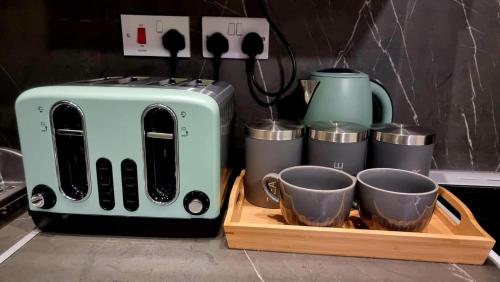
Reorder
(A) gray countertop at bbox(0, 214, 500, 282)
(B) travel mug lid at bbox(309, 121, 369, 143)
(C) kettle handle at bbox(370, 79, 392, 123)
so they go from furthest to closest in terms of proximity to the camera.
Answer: (C) kettle handle at bbox(370, 79, 392, 123) → (B) travel mug lid at bbox(309, 121, 369, 143) → (A) gray countertop at bbox(0, 214, 500, 282)

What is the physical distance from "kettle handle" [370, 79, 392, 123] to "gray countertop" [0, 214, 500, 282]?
Result: 32cm

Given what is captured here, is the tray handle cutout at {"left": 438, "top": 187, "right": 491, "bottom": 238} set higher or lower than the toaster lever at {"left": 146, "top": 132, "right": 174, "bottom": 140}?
lower

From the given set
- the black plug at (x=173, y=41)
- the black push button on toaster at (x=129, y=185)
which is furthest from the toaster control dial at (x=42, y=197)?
the black plug at (x=173, y=41)

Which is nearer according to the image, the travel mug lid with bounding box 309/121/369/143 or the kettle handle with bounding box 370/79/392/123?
the travel mug lid with bounding box 309/121/369/143

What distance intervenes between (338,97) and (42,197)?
549 millimetres

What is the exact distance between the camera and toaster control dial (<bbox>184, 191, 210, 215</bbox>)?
543 mm

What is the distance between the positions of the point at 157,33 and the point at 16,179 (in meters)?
0.49

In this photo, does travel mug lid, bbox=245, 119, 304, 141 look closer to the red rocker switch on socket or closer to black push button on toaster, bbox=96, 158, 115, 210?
black push button on toaster, bbox=96, 158, 115, 210

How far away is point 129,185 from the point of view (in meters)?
0.55

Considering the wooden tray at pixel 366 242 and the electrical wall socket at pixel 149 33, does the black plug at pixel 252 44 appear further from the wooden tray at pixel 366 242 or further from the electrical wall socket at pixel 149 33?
the wooden tray at pixel 366 242

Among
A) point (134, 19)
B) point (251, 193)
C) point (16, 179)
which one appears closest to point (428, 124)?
point (251, 193)

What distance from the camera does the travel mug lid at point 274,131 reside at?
1.97ft

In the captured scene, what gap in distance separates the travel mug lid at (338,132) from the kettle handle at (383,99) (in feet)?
0.43

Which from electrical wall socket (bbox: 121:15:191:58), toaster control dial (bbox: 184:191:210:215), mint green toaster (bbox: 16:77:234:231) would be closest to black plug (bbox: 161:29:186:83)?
electrical wall socket (bbox: 121:15:191:58)
